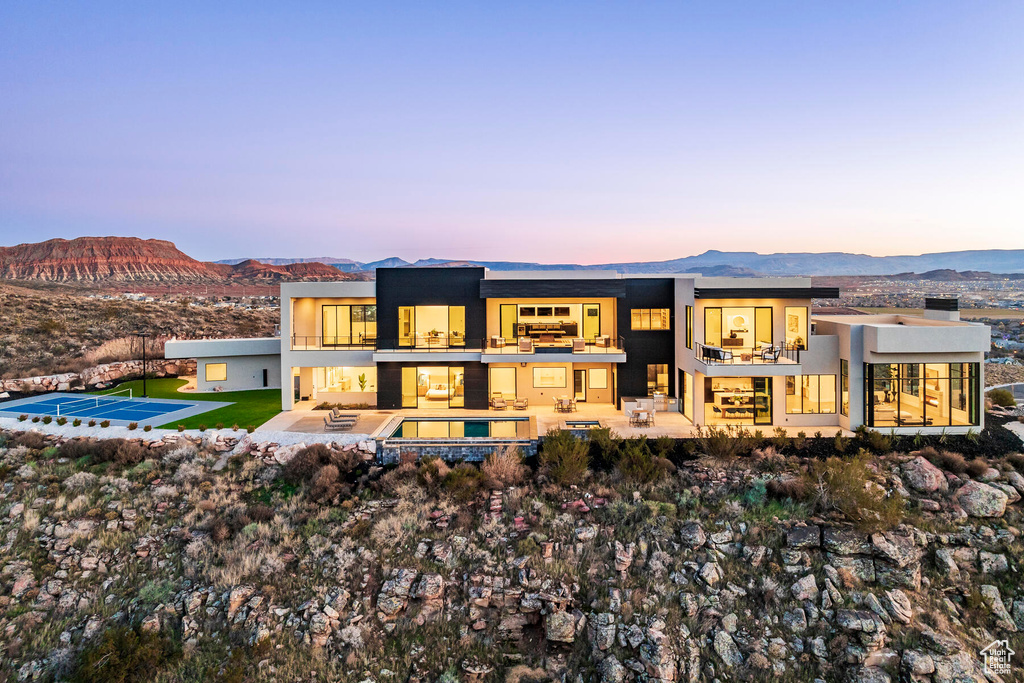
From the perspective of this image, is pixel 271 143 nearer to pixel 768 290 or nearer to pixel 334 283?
pixel 334 283

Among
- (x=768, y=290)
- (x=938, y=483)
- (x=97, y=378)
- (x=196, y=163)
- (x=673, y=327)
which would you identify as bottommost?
(x=938, y=483)

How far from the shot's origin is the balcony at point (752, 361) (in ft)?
51.7

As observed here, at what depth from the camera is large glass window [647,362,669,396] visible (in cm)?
1966

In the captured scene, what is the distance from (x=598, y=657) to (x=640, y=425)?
339 inches

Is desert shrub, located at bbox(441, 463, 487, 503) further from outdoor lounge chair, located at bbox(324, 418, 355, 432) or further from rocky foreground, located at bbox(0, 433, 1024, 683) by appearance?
outdoor lounge chair, located at bbox(324, 418, 355, 432)

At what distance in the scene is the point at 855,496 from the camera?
1076cm

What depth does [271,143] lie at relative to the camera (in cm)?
3369

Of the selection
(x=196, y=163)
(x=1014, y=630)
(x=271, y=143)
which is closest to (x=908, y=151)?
(x=1014, y=630)

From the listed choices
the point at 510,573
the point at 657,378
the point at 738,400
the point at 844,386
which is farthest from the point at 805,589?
the point at 657,378

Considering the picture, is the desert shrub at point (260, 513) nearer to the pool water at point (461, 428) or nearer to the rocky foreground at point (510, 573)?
the rocky foreground at point (510, 573)

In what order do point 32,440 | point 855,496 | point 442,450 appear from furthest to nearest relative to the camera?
point 32,440 < point 442,450 < point 855,496

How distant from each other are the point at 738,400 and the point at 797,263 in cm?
6479

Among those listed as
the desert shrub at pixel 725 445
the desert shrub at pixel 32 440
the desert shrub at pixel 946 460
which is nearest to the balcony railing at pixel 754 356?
the desert shrub at pixel 725 445

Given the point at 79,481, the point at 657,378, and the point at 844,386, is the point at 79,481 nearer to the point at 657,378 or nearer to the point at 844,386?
the point at 657,378
